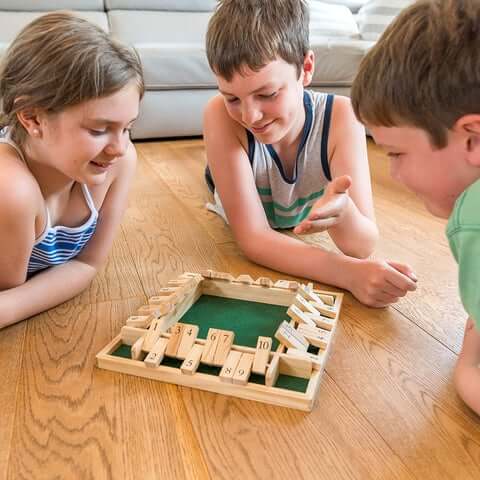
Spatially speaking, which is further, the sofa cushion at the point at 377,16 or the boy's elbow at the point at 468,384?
the sofa cushion at the point at 377,16

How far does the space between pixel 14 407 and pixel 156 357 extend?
0.64 ft

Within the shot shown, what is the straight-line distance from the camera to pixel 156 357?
2.39ft

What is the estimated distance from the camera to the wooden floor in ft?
1.90

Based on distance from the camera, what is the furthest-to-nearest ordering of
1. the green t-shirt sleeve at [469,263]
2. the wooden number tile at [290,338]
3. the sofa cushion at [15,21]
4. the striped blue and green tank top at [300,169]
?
the sofa cushion at [15,21]
the striped blue and green tank top at [300,169]
the wooden number tile at [290,338]
the green t-shirt sleeve at [469,263]

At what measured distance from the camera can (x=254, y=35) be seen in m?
0.94

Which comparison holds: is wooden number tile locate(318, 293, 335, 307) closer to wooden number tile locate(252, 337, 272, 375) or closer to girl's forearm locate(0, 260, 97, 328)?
wooden number tile locate(252, 337, 272, 375)

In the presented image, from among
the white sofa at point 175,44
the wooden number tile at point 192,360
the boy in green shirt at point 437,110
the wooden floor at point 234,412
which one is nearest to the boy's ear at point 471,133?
the boy in green shirt at point 437,110

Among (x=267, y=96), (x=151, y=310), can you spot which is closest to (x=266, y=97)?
(x=267, y=96)

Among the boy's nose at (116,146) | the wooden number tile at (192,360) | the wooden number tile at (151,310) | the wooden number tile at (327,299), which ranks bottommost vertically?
the wooden number tile at (327,299)

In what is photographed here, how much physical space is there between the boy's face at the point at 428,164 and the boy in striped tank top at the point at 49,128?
413 mm

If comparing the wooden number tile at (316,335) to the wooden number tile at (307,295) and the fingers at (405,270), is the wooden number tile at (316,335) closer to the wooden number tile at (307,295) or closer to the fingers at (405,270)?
the wooden number tile at (307,295)

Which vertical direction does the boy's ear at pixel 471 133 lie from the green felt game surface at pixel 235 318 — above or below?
above

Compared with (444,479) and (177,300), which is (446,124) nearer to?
(444,479)

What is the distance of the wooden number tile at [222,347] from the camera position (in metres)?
0.73
